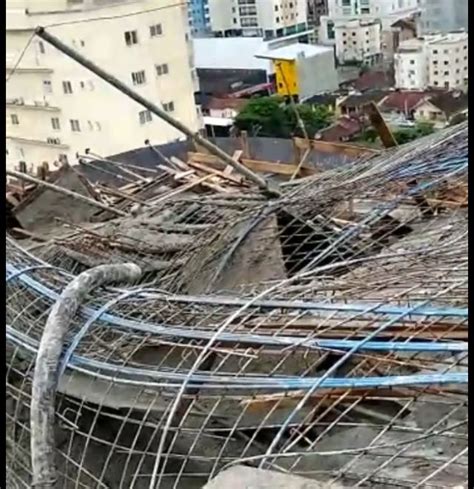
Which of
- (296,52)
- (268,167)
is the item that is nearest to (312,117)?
(296,52)

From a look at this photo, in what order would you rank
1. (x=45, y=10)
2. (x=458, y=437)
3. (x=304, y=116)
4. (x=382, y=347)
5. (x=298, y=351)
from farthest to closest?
(x=45, y=10), (x=304, y=116), (x=298, y=351), (x=382, y=347), (x=458, y=437)

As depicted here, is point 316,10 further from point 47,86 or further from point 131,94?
point 131,94


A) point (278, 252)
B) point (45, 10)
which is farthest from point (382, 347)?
point (45, 10)

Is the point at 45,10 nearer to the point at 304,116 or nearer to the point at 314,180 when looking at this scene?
the point at 304,116

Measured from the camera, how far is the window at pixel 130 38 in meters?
16.5

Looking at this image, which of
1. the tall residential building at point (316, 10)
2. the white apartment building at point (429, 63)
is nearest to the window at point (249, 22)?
the tall residential building at point (316, 10)

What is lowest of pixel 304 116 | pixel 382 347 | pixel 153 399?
pixel 304 116

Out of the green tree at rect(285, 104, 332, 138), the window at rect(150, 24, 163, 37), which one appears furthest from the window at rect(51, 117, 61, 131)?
the green tree at rect(285, 104, 332, 138)

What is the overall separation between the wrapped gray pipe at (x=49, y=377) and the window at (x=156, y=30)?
45.7 ft

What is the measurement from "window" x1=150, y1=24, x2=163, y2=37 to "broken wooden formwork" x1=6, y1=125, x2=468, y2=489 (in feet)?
42.3

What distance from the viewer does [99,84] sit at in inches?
652

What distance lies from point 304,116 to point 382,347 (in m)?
12.1

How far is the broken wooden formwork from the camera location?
101 inches

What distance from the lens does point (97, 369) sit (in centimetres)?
317
